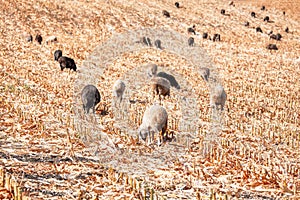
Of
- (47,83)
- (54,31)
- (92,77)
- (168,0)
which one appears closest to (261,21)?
(168,0)

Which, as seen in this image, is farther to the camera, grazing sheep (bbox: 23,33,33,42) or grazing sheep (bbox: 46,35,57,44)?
grazing sheep (bbox: 46,35,57,44)

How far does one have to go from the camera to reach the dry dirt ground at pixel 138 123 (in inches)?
341

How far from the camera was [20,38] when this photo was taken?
3225 cm

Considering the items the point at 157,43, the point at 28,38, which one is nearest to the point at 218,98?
the point at 157,43

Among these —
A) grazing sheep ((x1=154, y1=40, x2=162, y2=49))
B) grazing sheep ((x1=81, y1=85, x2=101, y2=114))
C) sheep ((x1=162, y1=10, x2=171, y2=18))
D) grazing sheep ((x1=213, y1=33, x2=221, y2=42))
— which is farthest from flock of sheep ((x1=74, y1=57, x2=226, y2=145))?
sheep ((x1=162, y1=10, x2=171, y2=18))

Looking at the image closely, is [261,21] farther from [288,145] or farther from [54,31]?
[288,145]

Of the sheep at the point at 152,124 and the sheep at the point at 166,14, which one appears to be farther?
the sheep at the point at 166,14

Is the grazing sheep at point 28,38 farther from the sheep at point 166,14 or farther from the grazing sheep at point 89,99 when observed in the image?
the sheep at point 166,14

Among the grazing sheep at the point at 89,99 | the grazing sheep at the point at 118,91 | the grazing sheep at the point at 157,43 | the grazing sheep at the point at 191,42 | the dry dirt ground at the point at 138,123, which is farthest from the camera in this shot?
the grazing sheep at the point at 191,42

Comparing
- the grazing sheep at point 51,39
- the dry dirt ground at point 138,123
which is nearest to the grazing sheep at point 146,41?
the dry dirt ground at point 138,123

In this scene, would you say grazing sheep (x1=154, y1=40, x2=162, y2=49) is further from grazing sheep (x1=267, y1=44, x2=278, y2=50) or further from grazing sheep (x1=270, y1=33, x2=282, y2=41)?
grazing sheep (x1=270, y1=33, x2=282, y2=41)

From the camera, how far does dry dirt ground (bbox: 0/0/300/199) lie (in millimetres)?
8656

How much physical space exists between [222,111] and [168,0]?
45642mm

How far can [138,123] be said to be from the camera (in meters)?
13.2
